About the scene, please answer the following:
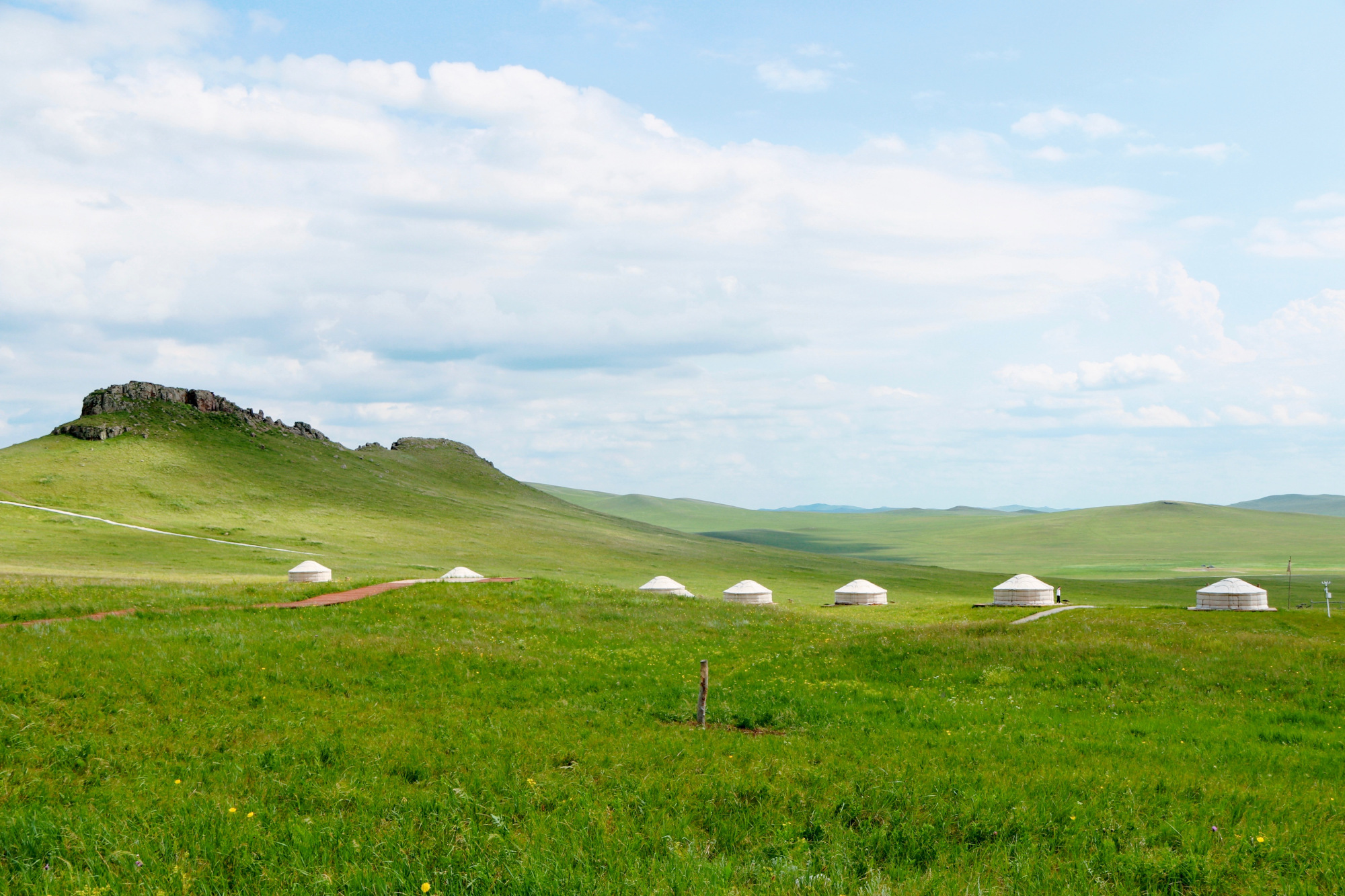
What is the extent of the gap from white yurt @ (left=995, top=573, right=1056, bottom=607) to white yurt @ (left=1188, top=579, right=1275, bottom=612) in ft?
31.0

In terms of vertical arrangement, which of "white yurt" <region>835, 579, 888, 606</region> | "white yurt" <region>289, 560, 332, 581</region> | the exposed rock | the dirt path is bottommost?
"white yurt" <region>835, 579, 888, 606</region>

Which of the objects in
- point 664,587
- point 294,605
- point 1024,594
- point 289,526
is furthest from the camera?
point 289,526

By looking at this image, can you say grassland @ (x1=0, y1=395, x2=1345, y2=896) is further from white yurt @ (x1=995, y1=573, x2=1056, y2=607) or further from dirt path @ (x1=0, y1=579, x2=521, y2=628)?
white yurt @ (x1=995, y1=573, x2=1056, y2=607)

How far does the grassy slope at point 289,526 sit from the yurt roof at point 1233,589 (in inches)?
1432

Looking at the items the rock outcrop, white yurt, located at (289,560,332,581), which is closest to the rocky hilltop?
the rock outcrop

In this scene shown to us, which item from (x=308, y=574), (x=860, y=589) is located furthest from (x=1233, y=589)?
(x=308, y=574)

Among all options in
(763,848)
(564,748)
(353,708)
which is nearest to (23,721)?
(353,708)

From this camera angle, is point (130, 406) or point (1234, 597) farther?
point (130, 406)

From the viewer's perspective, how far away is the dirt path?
87.6ft

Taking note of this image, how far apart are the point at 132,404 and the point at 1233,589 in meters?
191

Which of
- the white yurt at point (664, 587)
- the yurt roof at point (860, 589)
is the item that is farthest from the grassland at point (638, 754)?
the yurt roof at point (860, 589)

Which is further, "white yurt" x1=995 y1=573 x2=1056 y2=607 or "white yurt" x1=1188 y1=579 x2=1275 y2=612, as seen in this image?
"white yurt" x1=995 y1=573 x2=1056 y2=607

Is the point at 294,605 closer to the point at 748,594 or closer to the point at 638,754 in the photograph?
the point at 638,754

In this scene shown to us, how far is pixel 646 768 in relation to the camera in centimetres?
1311
